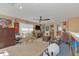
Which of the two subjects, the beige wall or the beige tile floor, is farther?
the beige tile floor

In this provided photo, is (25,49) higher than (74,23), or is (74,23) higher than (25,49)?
(74,23)

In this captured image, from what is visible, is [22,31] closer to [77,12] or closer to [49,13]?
[49,13]

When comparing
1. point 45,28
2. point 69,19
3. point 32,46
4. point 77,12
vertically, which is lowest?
point 32,46

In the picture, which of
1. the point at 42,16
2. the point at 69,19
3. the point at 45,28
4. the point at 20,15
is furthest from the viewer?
the point at 42,16

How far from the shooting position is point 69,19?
2107 mm

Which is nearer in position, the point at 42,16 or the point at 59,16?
the point at 59,16

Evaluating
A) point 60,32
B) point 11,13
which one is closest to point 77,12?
point 60,32

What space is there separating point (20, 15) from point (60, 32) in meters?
1.09

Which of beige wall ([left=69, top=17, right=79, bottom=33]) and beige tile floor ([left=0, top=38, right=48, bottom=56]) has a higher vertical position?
beige wall ([left=69, top=17, right=79, bottom=33])

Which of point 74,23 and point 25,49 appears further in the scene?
point 25,49

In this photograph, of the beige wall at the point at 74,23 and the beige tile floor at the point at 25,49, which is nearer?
the beige wall at the point at 74,23

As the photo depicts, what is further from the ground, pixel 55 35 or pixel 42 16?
pixel 42 16

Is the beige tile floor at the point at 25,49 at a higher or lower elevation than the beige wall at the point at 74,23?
lower

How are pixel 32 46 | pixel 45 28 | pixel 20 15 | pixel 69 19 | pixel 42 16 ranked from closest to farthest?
pixel 69 19 < pixel 45 28 < pixel 20 15 < pixel 42 16 < pixel 32 46
